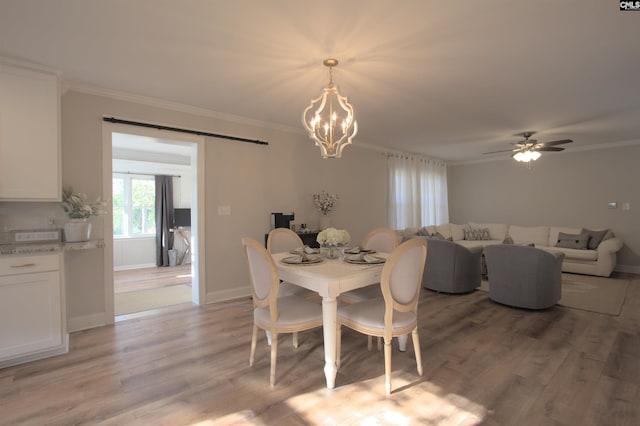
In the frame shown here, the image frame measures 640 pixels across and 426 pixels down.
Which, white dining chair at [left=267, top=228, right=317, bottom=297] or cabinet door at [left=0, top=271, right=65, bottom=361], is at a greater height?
white dining chair at [left=267, top=228, right=317, bottom=297]

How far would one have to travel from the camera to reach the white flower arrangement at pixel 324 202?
205 inches

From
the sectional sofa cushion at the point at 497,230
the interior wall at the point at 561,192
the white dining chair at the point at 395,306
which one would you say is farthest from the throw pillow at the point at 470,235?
the white dining chair at the point at 395,306

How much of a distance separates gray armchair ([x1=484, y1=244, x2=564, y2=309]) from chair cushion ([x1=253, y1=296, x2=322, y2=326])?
2.74 m

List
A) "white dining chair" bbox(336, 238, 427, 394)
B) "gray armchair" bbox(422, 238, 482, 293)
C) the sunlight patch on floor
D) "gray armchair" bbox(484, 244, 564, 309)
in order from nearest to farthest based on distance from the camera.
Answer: the sunlight patch on floor
"white dining chair" bbox(336, 238, 427, 394)
"gray armchair" bbox(484, 244, 564, 309)
"gray armchair" bbox(422, 238, 482, 293)

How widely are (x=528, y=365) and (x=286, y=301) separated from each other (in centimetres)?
200

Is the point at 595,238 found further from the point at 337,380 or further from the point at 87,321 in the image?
the point at 87,321

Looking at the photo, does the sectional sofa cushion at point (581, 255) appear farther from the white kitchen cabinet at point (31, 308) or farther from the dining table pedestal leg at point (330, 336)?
the white kitchen cabinet at point (31, 308)

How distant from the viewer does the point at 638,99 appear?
11.8 ft

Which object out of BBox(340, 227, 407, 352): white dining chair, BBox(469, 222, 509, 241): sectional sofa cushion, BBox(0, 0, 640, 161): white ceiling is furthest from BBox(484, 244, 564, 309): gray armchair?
BBox(469, 222, 509, 241): sectional sofa cushion

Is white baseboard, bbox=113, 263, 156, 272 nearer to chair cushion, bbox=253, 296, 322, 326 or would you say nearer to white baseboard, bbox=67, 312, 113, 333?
white baseboard, bbox=67, 312, 113, 333

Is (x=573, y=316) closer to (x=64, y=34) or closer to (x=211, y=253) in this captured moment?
(x=211, y=253)

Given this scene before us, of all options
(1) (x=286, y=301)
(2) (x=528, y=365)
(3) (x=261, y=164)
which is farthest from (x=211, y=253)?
(2) (x=528, y=365)

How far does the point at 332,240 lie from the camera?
2637 mm

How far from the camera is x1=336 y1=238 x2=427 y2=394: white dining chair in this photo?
7.03ft
